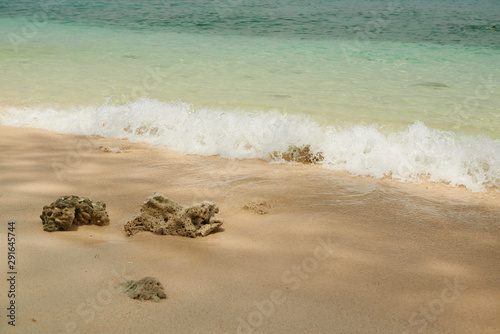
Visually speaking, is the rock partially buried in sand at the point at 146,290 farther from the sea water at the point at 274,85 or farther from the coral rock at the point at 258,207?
the sea water at the point at 274,85

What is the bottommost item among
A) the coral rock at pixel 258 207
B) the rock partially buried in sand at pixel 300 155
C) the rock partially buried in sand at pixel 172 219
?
the rock partially buried in sand at pixel 300 155

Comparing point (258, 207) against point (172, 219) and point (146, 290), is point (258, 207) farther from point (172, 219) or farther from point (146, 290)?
point (146, 290)

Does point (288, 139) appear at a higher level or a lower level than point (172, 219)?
lower

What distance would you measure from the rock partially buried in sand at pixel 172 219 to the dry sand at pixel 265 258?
7 centimetres

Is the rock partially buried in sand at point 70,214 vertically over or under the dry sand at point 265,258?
over

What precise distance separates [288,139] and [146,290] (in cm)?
321

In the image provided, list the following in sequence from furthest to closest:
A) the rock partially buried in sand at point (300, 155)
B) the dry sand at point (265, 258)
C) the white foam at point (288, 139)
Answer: the rock partially buried in sand at point (300, 155), the white foam at point (288, 139), the dry sand at point (265, 258)

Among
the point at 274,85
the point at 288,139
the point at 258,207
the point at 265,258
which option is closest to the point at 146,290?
the point at 265,258

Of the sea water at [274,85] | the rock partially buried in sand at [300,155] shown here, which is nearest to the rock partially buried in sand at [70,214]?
the sea water at [274,85]

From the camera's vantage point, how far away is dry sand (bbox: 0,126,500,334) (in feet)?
7.05

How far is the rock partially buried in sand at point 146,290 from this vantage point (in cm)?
222

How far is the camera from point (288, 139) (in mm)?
5176

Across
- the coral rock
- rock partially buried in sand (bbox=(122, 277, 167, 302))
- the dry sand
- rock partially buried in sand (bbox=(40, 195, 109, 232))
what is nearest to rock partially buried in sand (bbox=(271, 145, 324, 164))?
the dry sand

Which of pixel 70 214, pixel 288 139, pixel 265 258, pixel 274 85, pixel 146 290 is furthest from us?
pixel 274 85
